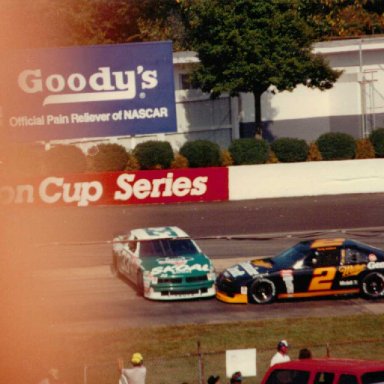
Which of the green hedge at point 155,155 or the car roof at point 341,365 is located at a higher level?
the green hedge at point 155,155

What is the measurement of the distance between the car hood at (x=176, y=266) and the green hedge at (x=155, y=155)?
56.9ft

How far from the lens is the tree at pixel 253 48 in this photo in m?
45.9

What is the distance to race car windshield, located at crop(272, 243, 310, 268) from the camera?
22.9 m

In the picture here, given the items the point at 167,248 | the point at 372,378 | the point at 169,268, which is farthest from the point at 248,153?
the point at 372,378

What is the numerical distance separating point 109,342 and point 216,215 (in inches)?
625

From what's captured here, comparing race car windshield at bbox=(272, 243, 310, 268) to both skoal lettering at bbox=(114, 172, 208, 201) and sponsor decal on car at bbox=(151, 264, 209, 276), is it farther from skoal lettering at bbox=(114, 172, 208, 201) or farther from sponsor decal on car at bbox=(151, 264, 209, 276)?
skoal lettering at bbox=(114, 172, 208, 201)

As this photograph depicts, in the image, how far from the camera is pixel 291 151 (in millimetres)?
41781

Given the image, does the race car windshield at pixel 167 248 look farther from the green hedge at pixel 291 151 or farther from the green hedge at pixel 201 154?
the green hedge at pixel 291 151

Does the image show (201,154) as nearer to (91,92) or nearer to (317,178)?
(317,178)

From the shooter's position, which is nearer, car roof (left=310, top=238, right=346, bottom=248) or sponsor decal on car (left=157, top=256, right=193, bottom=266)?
car roof (left=310, top=238, right=346, bottom=248)

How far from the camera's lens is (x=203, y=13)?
46.0 m

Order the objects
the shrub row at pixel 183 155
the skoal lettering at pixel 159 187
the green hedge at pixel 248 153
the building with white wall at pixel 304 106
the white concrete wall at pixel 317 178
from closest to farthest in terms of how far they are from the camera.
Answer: the skoal lettering at pixel 159 187, the white concrete wall at pixel 317 178, the shrub row at pixel 183 155, the green hedge at pixel 248 153, the building with white wall at pixel 304 106

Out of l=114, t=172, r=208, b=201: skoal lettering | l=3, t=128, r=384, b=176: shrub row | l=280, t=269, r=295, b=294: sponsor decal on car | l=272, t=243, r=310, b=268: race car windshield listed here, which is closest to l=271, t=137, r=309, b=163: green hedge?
l=3, t=128, r=384, b=176: shrub row

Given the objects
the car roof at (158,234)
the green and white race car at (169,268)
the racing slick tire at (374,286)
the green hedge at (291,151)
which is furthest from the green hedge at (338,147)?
the racing slick tire at (374,286)
